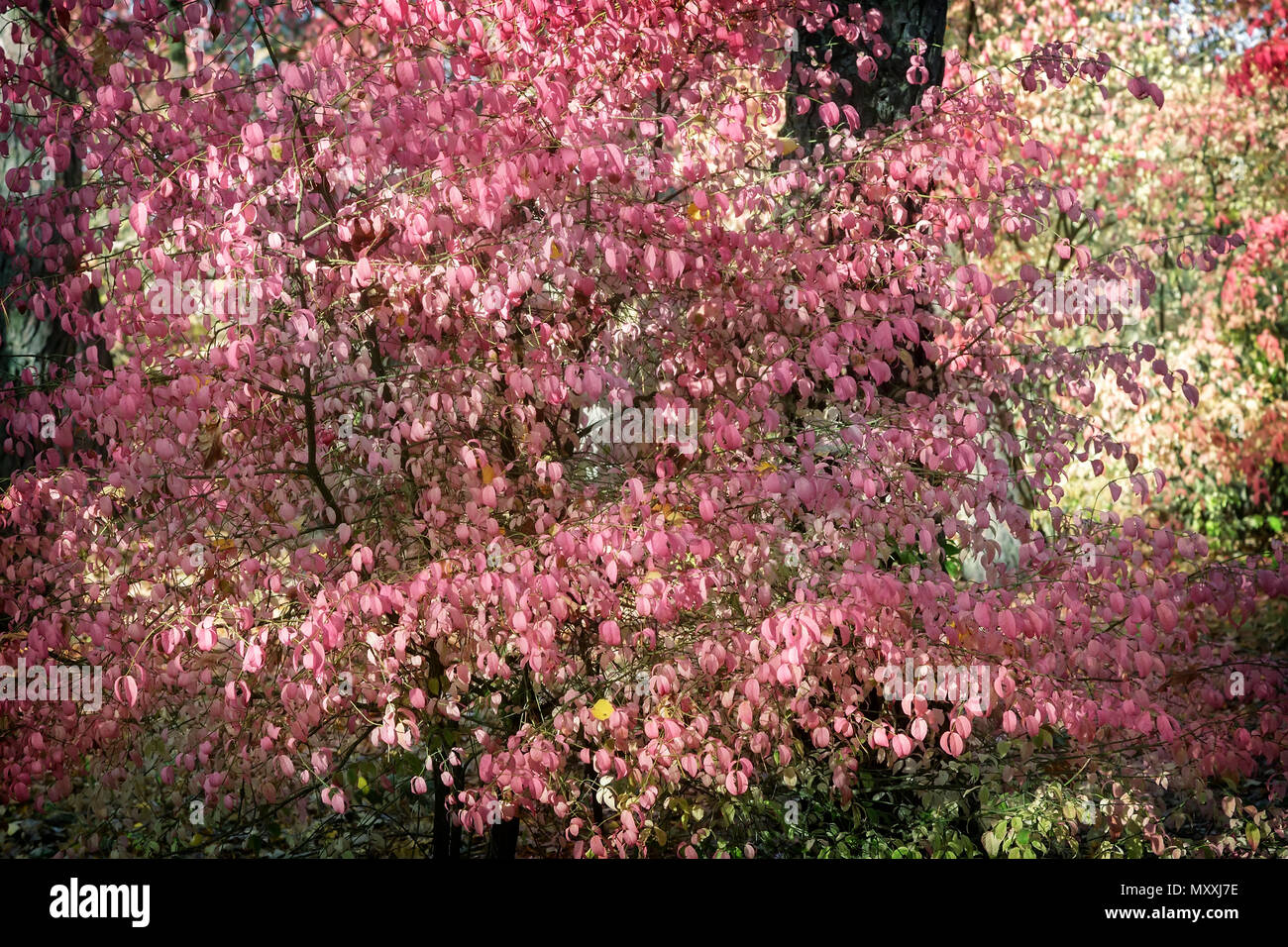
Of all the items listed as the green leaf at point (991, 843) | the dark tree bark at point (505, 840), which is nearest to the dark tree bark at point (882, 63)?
the green leaf at point (991, 843)

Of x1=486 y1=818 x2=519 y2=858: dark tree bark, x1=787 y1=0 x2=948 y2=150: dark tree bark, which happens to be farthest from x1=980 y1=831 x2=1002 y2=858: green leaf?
x1=787 y1=0 x2=948 y2=150: dark tree bark

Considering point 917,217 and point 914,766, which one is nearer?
point 917,217

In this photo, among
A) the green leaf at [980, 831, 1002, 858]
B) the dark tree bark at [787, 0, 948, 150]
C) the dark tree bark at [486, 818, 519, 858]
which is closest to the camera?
the dark tree bark at [486, 818, 519, 858]

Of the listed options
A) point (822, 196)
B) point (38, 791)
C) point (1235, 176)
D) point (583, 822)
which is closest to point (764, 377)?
point (822, 196)

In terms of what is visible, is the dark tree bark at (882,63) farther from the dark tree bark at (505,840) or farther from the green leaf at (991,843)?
the dark tree bark at (505,840)

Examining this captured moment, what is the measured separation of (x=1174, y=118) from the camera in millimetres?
12328

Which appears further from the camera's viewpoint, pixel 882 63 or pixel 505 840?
pixel 882 63

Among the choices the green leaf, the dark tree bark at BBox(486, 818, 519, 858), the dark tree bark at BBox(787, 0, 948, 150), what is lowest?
the green leaf

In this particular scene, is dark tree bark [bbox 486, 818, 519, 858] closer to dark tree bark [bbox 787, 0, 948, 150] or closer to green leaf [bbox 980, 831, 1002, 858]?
green leaf [bbox 980, 831, 1002, 858]

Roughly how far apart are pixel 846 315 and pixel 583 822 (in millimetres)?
2326

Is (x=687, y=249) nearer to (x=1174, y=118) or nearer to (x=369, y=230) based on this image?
(x=369, y=230)

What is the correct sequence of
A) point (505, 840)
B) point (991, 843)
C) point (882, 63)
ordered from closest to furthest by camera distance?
point (505, 840) < point (991, 843) < point (882, 63)

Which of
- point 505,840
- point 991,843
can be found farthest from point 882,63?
point 505,840

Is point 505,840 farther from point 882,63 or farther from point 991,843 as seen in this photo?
point 882,63
